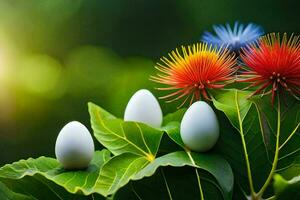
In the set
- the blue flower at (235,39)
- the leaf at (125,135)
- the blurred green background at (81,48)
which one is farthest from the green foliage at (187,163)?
the blurred green background at (81,48)

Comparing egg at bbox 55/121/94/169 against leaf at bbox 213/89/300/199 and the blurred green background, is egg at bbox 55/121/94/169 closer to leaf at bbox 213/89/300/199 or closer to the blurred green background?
leaf at bbox 213/89/300/199

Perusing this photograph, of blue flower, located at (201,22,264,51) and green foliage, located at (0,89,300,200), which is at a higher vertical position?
blue flower, located at (201,22,264,51)

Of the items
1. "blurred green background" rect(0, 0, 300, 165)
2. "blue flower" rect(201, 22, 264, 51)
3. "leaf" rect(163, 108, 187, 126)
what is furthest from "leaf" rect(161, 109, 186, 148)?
"blurred green background" rect(0, 0, 300, 165)

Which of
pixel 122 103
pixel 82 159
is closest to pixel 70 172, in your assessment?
pixel 82 159

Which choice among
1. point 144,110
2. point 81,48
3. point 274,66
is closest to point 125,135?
point 144,110

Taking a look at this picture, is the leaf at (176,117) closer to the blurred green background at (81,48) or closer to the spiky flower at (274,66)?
the spiky flower at (274,66)

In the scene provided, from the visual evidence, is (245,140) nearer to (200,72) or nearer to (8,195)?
(200,72)
